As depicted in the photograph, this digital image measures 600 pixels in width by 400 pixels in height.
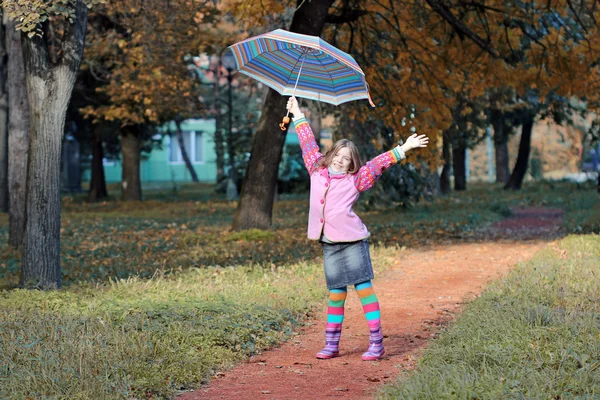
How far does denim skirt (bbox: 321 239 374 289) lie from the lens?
714cm

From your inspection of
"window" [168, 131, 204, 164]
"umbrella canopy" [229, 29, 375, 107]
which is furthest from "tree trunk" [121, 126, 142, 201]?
"window" [168, 131, 204, 164]

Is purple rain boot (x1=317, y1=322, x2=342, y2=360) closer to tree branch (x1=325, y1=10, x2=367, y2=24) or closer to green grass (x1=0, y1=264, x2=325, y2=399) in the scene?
green grass (x1=0, y1=264, x2=325, y2=399)

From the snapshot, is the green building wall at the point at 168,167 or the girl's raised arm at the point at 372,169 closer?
the girl's raised arm at the point at 372,169

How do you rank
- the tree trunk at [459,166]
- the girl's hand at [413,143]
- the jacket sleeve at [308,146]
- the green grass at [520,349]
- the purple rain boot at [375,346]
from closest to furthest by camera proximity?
the green grass at [520,349], the girl's hand at [413,143], the purple rain boot at [375,346], the jacket sleeve at [308,146], the tree trunk at [459,166]

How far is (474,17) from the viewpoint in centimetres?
1759

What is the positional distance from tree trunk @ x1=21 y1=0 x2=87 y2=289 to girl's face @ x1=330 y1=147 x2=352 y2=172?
4161 mm

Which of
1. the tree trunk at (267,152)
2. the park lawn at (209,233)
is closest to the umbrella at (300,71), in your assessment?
the park lawn at (209,233)

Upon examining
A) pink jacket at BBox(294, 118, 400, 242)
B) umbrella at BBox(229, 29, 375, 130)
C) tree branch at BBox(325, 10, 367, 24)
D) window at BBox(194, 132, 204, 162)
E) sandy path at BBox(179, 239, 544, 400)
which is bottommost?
sandy path at BBox(179, 239, 544, 400)

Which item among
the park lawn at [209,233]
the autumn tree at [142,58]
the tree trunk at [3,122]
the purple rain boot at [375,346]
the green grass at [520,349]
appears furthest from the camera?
the tree trunk at [3,122]

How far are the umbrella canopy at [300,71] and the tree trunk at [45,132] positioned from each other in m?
2.63

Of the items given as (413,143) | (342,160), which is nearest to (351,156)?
(342,160)

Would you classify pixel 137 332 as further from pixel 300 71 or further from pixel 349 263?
pixel 300 71

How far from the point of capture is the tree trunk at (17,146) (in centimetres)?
1585

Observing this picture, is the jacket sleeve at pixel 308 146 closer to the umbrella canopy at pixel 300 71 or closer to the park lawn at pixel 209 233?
the umbrella canopy at pixel 300 71
